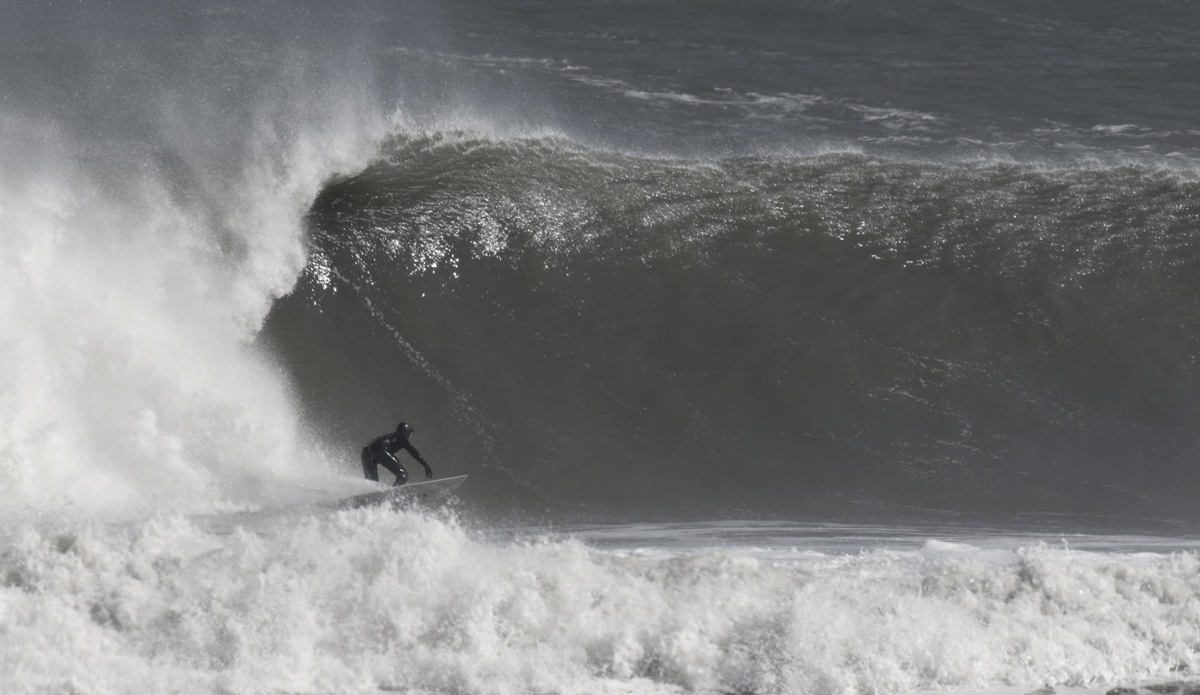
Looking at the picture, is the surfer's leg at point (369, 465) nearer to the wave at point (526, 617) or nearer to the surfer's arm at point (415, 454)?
the surfer's arm at point (415, 454)

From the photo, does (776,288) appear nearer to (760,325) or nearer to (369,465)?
(760,325)

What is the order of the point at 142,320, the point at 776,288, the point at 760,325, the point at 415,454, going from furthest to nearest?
1. the point at 776,288
2. the point at 760,325
3. the point at 142,320
4. the point at 415,454

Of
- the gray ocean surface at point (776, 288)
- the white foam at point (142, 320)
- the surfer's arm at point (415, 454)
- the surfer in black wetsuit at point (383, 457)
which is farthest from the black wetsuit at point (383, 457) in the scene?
the gray ocean surface at point (776, 288)

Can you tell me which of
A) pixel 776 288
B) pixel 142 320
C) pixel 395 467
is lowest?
pixel 395 467

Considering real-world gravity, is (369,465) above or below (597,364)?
below

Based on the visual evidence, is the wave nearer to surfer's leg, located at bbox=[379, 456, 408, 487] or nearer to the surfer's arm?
the surfer's arm

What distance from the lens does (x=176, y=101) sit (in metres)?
15.9

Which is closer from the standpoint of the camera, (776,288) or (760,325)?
(760,325)

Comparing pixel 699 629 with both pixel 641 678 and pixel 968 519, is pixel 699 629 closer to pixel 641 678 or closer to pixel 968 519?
pixel 641 678

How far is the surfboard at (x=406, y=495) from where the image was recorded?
9828 mm

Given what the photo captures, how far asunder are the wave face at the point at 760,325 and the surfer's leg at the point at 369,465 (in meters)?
1.10

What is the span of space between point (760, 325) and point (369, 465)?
16.0 ft

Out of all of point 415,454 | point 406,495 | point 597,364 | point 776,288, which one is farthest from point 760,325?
point 406,495

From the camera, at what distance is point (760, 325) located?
12953mm
